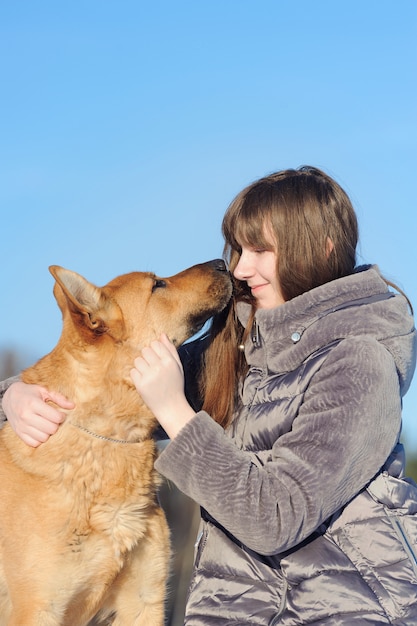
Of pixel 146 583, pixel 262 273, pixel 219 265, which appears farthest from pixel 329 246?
pixel 146 583

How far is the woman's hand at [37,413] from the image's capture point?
328 cm

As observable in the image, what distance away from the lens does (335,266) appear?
318 cm

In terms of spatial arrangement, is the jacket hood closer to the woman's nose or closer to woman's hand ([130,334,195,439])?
the woman's nose

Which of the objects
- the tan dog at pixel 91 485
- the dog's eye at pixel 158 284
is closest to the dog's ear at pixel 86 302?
the tan dog at pixel 91 485

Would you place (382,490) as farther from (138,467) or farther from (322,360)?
(138,467)

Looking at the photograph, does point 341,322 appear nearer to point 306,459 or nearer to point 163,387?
point 306,459

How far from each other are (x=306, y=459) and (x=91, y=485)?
117cm

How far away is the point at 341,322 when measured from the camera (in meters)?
2.83

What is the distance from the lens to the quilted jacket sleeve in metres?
2.51

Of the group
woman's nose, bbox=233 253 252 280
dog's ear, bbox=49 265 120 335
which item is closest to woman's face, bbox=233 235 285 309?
woman's nose, bbox=233 253 252 280

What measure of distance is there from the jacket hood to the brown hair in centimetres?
17

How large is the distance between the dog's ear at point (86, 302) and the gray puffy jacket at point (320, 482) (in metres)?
0.87

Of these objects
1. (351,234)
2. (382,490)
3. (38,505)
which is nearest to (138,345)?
(38,505)

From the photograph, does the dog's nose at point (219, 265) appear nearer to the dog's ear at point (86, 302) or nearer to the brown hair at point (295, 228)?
the brown hair at point (295, 228)
